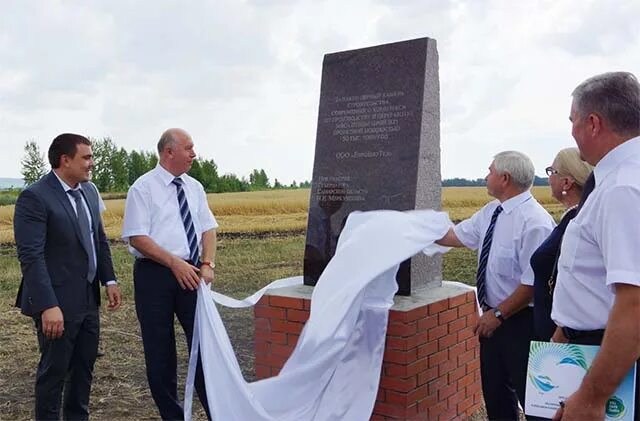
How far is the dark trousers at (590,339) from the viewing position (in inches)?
69.5

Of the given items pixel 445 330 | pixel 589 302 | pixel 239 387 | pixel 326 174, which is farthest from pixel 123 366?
pixel 589 302

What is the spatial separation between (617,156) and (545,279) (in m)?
0.99

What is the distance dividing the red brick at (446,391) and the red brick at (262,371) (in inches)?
41.6

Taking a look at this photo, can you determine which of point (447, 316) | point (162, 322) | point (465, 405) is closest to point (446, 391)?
point (465, 405)

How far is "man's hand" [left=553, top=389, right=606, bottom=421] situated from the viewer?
1.71 m

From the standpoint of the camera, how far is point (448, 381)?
12.0ft

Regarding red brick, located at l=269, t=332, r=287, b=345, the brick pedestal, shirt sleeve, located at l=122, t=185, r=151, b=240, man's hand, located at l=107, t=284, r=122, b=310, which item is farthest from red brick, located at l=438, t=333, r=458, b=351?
man's hand, located at l=107, t=284, r=122, b=310

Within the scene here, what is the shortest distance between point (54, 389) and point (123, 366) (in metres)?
2.00

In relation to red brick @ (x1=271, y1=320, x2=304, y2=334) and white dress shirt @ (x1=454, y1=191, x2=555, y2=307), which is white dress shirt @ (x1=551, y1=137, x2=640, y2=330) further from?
red brick @ (x1=271, y1=320, x2=304, y2=334)

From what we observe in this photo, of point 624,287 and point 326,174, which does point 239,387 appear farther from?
point 624,287

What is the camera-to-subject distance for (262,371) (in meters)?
3.77

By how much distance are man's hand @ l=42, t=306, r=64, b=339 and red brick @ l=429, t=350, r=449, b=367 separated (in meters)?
2.06

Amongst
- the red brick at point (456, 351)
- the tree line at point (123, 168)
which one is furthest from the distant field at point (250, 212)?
the red brick at point (456, 351)

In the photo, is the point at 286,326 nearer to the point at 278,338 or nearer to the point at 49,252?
the point at 278,338
